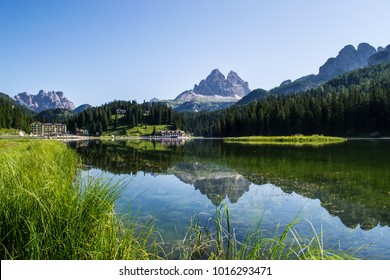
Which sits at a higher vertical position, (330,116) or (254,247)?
(330,116)

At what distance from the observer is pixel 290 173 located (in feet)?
97.1

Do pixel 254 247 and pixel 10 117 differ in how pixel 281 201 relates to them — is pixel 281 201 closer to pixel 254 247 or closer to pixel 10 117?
pixel 254 247

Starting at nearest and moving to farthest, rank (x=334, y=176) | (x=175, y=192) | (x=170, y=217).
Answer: (x=170, y=217)
(x=175, y=192)
(x=334, y=176)

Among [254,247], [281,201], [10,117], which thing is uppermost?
[10,117]

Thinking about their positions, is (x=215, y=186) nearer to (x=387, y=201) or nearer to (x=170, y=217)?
(x=170, y=217)

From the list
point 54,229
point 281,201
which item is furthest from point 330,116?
point 54,229

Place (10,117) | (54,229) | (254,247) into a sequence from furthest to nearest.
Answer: (10,117), (54,229), (254,247)

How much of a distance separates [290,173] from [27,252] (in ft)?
85.3

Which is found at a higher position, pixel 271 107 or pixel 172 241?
pixel 271 107

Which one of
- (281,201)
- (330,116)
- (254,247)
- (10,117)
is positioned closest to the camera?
(254,247)

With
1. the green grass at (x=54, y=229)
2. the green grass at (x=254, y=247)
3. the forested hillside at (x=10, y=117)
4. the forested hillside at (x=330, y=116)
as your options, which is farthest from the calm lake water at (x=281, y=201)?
the forested hillside at (x=10, y=117)

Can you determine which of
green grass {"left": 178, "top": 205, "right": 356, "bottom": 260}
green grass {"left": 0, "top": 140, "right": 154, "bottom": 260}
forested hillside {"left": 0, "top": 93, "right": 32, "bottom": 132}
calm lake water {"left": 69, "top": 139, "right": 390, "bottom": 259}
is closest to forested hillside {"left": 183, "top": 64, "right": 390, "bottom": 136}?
calm lake water {"left": 69, "top": 139, "right": 390, "bottom": 259}

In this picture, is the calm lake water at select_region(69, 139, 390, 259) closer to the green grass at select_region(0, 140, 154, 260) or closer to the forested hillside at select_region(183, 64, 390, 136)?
the green grass at select_region(0, 140, 154, 260)
